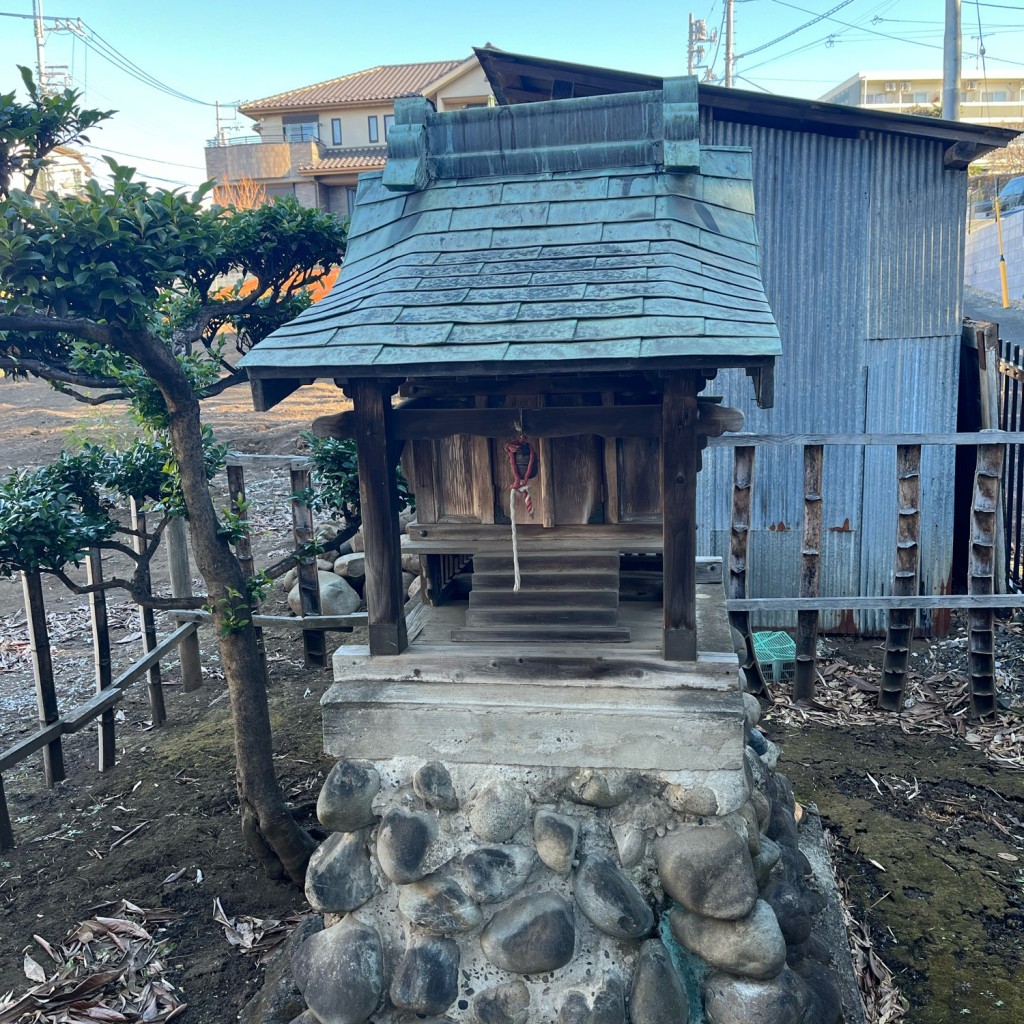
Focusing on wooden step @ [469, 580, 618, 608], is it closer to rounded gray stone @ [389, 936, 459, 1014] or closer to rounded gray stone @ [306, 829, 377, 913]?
rounded gray stone @ [306, 829, 377, 913]

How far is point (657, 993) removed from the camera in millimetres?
3605

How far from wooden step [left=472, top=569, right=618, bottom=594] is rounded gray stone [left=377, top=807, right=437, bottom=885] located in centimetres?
120

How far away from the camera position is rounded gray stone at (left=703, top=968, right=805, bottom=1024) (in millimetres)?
3593

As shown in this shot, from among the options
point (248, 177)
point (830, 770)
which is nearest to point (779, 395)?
point (830, 770)

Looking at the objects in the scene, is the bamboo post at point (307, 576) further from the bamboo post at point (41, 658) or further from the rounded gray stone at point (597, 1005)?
the rounded gray stone at point (597, 1005)

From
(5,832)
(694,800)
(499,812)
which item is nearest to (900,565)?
(694,800)

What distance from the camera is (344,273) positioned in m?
4.66

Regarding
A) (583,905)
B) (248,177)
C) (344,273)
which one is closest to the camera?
(583,905)

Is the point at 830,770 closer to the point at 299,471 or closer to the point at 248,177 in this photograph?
the point at 299,471

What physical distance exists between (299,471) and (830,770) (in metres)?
5.38

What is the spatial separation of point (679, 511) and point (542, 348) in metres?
1.02

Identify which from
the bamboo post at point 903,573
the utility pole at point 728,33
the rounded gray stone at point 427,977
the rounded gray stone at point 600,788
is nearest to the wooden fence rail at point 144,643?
the rounded gray stone at point 600,788

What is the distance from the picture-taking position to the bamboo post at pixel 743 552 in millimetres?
7770

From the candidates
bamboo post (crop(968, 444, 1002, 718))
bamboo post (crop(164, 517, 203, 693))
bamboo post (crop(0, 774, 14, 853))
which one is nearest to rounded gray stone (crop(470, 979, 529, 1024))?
bamboo post (crop(0, 774, 14, 853))
